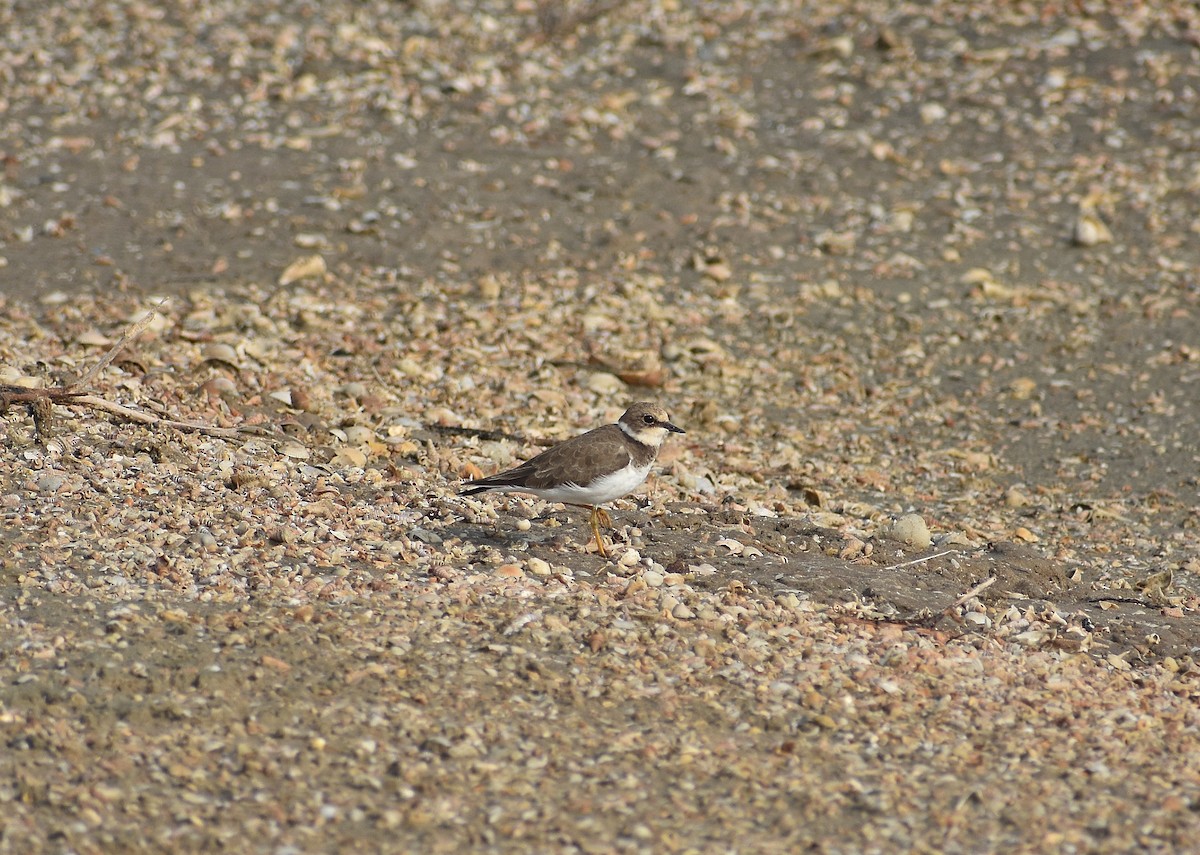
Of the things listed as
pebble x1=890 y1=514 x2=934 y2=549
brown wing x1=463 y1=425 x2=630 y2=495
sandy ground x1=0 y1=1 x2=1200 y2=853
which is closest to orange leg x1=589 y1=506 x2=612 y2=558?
sandy ground x1=0 y1=1 x2=1200 y2=853

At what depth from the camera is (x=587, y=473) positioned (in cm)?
603

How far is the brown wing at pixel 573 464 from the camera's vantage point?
6.05 meters

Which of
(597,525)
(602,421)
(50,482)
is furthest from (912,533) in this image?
(50,482)

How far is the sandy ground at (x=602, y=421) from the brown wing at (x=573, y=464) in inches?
13.8

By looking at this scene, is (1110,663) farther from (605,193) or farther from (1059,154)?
(1059,154)

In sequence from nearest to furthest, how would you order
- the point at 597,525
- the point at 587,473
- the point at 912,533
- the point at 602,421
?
the point at 587,473 < the point at 597,525 < the point at 912,533 < the point at 602,421

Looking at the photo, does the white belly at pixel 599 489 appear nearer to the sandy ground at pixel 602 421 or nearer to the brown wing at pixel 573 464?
the brown wing at pixel 573 464

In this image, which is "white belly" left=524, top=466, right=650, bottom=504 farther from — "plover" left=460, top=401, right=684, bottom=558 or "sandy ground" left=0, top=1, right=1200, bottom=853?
"sandy ground" left=0, top=1, right=1200, bottom=853

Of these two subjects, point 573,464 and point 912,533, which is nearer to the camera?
point 573,464

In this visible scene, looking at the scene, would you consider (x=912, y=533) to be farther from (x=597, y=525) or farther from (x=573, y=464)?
(x=573, y=464)

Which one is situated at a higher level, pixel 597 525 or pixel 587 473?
pixel 587 473

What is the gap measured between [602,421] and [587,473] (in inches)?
101

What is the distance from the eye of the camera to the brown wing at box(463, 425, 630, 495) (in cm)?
605

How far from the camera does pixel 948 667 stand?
548 cm
